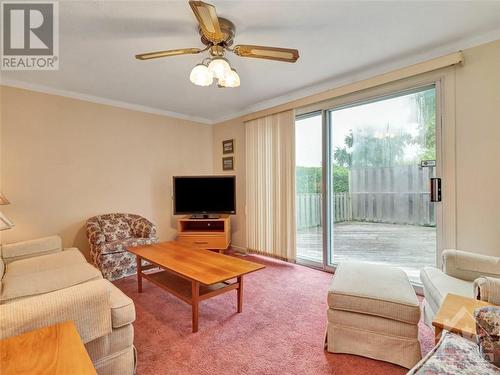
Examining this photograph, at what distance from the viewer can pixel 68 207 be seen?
3359 millimetres

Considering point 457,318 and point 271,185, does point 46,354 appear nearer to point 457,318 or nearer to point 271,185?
point 457,318

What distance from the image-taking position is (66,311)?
1291 mm

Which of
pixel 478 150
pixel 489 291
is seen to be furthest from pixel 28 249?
pixel 478 150

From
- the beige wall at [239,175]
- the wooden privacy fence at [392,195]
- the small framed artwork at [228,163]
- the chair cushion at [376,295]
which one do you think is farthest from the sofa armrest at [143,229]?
the wooden privacy fence at [392,195]

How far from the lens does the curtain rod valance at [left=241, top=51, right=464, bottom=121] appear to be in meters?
2.31

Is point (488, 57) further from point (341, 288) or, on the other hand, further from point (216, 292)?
point (216, 292)

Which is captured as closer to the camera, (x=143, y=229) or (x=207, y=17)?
(x=207, y=17)

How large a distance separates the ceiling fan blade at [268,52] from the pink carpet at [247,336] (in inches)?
82.6

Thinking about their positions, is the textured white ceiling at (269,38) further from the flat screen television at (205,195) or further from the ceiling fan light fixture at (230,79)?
the flat screen television at (205,195)

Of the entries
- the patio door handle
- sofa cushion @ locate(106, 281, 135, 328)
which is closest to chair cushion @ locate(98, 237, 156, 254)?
sofa cushion @ locate(106, 281, 135, 328)

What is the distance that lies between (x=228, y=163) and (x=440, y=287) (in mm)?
3597

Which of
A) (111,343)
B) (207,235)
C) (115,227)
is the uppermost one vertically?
(115,227)

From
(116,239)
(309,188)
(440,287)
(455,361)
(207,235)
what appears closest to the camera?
(455,361)

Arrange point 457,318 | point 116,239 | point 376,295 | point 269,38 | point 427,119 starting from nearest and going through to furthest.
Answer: point 457,318 → point 376,295 → point 269,38 → point 427,119 → point 116,239
